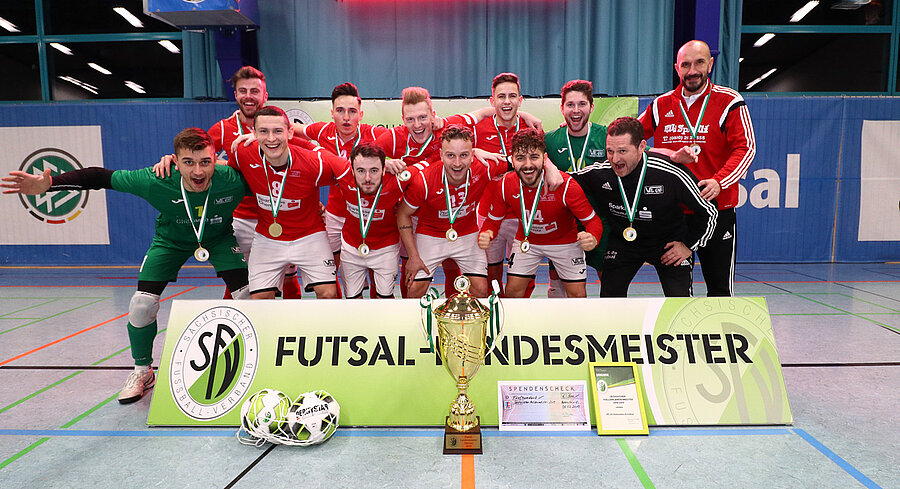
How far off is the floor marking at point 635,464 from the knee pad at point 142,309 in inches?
131

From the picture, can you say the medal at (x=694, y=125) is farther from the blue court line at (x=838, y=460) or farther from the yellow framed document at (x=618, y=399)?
the blue court line at (x=838, y=460)

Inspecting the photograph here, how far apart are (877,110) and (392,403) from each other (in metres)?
10.7

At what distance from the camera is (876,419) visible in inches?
131

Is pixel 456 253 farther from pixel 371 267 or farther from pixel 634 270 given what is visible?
pixel 634 270

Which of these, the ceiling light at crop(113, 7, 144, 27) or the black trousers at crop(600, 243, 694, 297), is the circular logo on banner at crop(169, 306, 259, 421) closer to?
the black trousers at crop(600, 243, 694, 297)

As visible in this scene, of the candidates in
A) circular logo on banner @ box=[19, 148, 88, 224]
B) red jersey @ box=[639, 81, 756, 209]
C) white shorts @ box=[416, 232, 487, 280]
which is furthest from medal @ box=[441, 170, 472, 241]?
circular logo on banner @ box=[19, 148, 88, 224]

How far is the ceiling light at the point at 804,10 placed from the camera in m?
10.4

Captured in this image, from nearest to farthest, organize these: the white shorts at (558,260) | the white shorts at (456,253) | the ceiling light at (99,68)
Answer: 1. the white shorts at (558,260)
2. the white shorts at (456,253)
3. the ceiling light at (99,68)

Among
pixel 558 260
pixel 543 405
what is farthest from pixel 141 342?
pixel 558 260

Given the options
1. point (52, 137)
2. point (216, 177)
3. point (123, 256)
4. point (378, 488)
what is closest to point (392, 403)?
point (378, 488)

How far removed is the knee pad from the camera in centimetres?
386

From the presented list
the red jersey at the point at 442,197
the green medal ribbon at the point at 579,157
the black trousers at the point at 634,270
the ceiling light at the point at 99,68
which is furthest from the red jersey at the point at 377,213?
the ceiling light at the point at 99,68

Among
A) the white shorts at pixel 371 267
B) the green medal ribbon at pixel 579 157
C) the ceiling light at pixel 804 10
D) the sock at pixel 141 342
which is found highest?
the ceiling light at pixel 804 10

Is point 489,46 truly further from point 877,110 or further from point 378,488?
point 378,488
